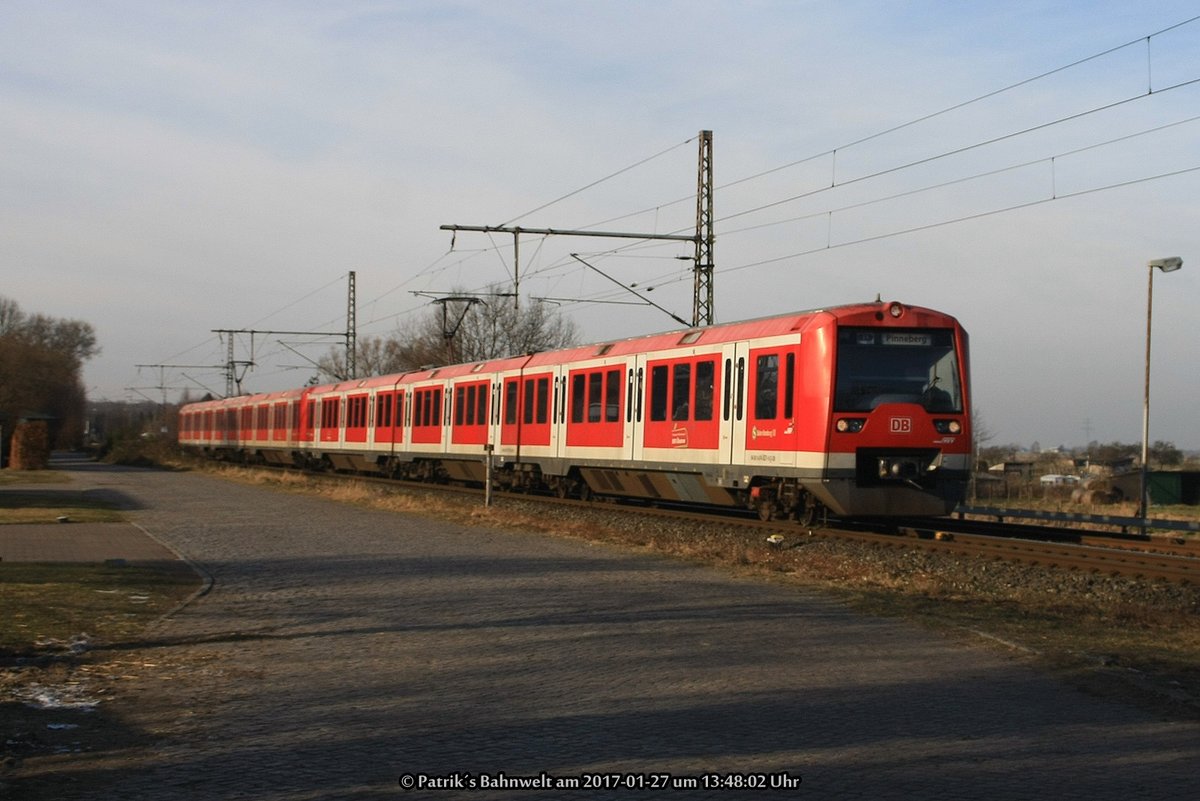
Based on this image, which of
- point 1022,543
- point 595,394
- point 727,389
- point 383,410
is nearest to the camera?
point 1022,543

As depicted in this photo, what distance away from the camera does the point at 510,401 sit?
28.3 metres

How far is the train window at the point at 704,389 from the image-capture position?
19.6m

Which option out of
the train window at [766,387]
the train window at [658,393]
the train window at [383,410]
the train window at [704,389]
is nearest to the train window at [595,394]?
the train window at [658,393]

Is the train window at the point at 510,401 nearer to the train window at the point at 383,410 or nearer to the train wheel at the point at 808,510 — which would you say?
→ the train window at the point at 383,410

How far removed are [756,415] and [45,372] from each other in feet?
197

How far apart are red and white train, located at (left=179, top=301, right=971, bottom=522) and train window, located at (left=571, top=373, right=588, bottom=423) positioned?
0.04 m

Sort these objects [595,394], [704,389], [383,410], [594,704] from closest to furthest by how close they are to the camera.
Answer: [594,704], [704,389], [595,394], [383,410]

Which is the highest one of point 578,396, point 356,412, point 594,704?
point 578,396

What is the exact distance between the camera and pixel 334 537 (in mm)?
17906

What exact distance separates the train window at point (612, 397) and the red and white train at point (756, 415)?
0.04 meters

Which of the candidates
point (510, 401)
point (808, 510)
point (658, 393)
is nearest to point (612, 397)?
point (658, 393)

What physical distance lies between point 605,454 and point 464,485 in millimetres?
11927

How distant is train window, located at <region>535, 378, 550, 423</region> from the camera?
26.1 metres

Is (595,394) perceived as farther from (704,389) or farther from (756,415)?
(756,415)
